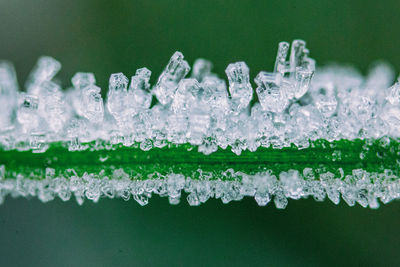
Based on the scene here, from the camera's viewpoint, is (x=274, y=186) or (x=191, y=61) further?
(x=191, y=61)

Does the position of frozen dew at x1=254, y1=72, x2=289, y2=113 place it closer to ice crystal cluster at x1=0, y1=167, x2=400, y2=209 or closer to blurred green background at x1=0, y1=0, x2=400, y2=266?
ice crystal cluster at x1=0, y1=167, x2=400, y2=209

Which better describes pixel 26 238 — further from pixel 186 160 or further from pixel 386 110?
pixel 386 110

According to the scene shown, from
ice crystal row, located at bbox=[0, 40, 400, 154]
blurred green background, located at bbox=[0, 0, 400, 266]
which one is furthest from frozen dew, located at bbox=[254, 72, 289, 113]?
blurred green background, located at bbox=[0, 0, 400, 266]

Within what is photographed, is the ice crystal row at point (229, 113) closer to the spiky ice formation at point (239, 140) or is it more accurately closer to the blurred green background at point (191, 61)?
the spiky ice formation at point (239, 140)

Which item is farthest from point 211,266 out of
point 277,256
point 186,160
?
point 186,160

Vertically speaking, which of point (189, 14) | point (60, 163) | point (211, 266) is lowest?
point (211, 266)

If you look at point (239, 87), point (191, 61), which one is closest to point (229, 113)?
point (239, 87)

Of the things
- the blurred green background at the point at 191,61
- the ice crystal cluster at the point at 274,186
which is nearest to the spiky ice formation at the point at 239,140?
the ice crystal cluster at the point at 274,186

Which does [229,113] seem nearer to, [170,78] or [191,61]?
[170,78]
